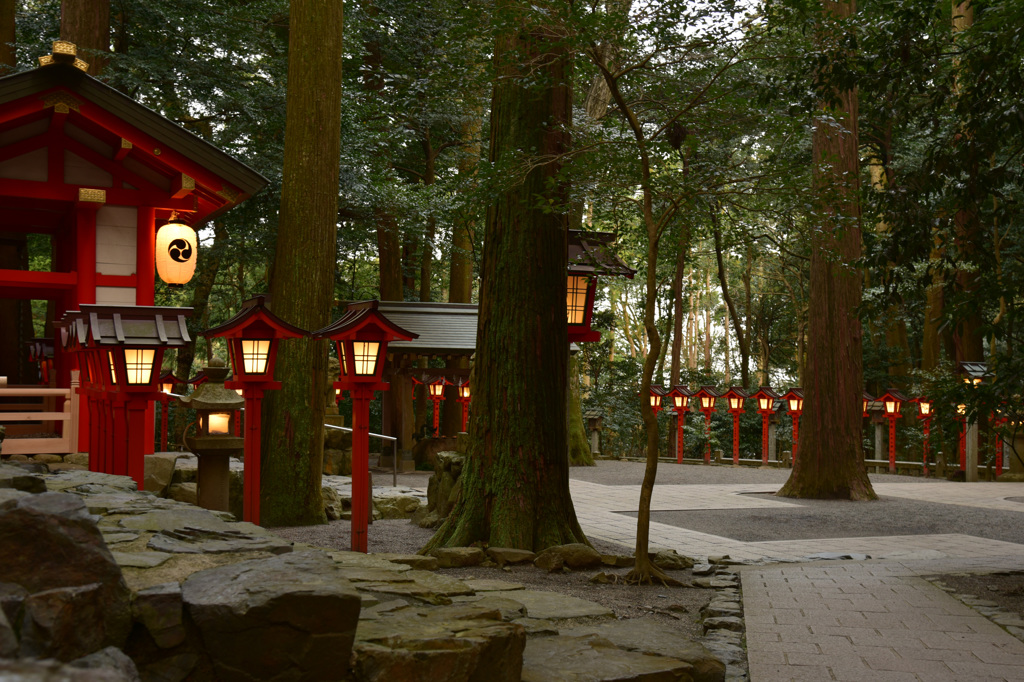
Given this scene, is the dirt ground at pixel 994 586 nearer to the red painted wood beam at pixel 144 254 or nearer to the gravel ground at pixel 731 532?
the gravel ground at pixel 731 532

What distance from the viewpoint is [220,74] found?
50.5ft

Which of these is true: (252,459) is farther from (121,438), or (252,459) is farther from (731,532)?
(731,532)

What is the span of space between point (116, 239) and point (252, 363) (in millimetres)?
3352

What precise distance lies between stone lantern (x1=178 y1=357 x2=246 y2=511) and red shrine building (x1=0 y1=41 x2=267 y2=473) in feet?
6.77

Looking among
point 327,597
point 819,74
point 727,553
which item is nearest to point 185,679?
point 327,597

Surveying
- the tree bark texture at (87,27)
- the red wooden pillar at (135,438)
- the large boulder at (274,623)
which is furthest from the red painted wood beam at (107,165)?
the large boulder at (274,623)

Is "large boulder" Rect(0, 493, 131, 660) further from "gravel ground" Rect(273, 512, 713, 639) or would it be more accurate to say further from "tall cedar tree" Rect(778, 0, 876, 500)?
"tall cedar tree" Rect(778, 0, 876, 500)

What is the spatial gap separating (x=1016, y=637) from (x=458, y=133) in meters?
17.0

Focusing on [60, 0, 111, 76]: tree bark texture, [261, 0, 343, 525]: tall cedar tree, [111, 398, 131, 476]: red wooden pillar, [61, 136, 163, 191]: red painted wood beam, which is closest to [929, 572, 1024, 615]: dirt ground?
[111, 398, 131, 476]: red wooden pillar

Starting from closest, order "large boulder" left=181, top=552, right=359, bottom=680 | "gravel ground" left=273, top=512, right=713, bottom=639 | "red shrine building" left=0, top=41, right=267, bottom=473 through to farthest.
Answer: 1. "large boulder" left=181, top=552, right=359, bottom=680
2. "gravel ground" left=273, top=512, right=713, bottom=639
3. "red shrine building" left=0, top=41, right=267, bottom=473

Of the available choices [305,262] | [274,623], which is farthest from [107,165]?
[274,623]

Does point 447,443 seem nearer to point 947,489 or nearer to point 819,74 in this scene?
point 947,489

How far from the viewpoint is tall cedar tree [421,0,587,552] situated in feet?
25.2

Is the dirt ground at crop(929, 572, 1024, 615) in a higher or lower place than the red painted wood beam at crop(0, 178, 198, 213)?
lower
